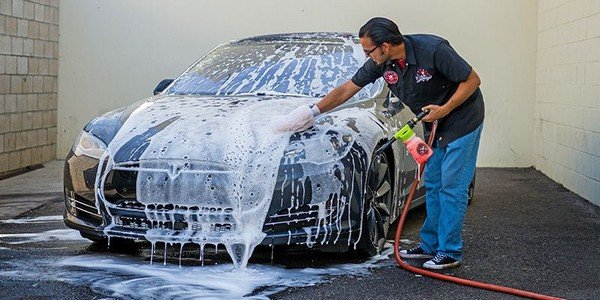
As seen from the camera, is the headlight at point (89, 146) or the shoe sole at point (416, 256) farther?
the shoe sole at point (416, 256)

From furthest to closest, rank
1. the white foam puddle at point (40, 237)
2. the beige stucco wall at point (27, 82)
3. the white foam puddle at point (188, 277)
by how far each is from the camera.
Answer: the beige stucco wall at point (27, 82), the white foam puddle at point (40, 237), the white foam puddle at point (188, 277)

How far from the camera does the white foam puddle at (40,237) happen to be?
21.5ft

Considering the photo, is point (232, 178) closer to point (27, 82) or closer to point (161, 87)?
point (161, 87)

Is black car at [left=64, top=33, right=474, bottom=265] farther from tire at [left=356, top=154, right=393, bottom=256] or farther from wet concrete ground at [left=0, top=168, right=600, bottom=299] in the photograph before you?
wet concrete ground at [left=0, top=168, right=600, bottom=299]

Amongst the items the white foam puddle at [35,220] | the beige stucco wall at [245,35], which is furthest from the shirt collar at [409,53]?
the beige stucco wall at [245,35]

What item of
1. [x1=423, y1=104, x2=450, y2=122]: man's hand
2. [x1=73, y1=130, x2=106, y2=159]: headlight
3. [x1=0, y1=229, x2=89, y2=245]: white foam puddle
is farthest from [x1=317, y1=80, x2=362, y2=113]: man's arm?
[x1=0, y1=229, x2=89, y2=245]: white foam puddle

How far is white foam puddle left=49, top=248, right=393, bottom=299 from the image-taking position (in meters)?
5.08

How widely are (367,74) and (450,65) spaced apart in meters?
0.57

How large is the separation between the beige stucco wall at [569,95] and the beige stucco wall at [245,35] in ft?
0.95

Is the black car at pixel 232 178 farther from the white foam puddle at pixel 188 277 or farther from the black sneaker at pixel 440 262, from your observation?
the black sneaker at pixel 440 262

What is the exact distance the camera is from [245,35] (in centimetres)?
1158

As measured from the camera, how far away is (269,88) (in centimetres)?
667

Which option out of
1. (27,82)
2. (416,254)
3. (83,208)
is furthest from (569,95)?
(27,82)

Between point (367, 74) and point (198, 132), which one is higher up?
point (367, 74)
